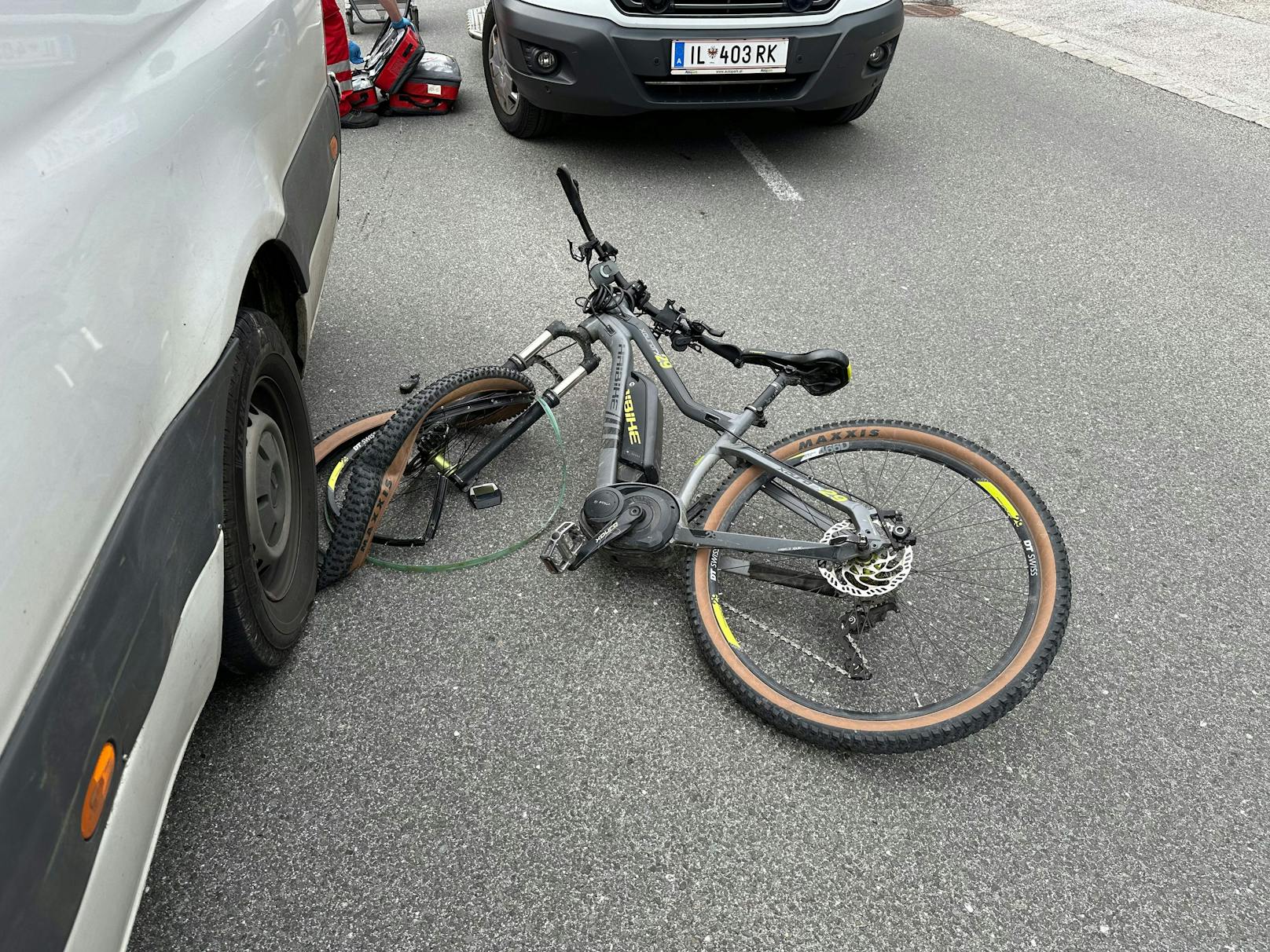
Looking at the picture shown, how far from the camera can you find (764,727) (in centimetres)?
211

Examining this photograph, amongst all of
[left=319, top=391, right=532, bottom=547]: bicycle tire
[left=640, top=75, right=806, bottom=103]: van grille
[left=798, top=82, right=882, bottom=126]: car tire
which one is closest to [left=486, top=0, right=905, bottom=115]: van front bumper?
[left=640, top=75, right=806, bottom=103]: van grille

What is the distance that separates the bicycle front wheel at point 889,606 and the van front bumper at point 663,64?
2742 mm

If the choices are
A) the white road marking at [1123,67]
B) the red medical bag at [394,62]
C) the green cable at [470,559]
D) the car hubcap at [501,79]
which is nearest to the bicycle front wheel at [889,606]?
the green cable at [470,559]

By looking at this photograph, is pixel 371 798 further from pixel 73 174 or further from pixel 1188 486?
pixel 1188 486

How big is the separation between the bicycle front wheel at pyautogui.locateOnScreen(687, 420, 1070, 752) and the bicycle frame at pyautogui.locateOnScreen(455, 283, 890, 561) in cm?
4

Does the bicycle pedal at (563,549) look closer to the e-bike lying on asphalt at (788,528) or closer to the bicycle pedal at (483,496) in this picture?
the e-bike lying on asphalt at (788,528)

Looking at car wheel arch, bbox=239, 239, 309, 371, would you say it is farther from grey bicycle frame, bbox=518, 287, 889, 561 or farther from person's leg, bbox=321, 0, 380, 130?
person's leg, bbox=321, 0, 380, 130

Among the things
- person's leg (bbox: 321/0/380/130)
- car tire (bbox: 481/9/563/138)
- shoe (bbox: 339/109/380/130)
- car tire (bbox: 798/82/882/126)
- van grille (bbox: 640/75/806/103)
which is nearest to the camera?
van grille (bbox: 640/75/806/103)

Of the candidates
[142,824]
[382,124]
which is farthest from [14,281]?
Answer: [382,124]

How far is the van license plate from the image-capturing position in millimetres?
4387

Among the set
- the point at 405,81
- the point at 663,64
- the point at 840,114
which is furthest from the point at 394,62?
the point at 840,114

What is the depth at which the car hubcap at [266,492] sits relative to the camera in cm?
197

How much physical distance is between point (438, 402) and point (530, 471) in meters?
0.49

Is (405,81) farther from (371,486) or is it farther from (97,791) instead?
(97,791)
